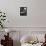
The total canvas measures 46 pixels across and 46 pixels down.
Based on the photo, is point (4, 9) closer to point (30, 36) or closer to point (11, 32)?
point (11, 32)

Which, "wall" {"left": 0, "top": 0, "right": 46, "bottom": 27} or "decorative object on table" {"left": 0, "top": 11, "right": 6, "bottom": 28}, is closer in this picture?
"decorative object on table" {"left": 0, "top": 11, "right": 6, "bottom": 28}

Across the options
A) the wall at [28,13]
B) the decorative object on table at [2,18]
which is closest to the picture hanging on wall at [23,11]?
the wall at [28,13]

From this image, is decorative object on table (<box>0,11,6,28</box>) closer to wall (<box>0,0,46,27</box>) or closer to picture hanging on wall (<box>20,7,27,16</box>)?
wall (<box>0,0,46,27</box>)

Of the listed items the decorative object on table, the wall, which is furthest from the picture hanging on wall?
the decorative object on table

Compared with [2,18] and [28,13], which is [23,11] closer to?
[28,13]

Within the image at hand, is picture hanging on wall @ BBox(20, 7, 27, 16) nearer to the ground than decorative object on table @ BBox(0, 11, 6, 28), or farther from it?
farther from it

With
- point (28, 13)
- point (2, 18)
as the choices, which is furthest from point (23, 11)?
point (2, 18)

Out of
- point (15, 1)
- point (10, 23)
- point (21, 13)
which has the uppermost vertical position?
point (15, 1)

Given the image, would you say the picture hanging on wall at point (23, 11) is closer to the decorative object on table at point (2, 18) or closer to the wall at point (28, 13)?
the wall at point (28, 13)

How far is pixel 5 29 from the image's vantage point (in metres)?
2.76

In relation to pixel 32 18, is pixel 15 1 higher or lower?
higher

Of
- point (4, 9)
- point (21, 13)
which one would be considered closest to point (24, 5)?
point (21, 13)

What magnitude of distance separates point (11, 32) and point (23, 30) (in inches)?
10.7

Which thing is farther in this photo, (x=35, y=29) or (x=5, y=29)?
(x=35, y=29)
